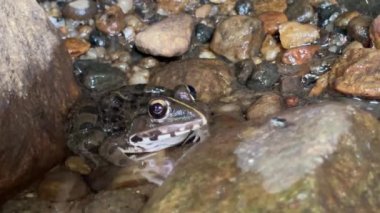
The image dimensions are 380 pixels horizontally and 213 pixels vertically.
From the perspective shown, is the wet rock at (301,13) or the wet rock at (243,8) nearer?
the wet rock at (301,13)

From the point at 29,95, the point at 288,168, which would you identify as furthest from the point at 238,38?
the point at 288,168

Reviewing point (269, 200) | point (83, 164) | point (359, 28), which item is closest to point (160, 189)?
point (269, 200)

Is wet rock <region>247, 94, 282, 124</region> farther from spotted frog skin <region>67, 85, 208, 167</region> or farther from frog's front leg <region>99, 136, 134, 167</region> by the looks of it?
frog's front leg <region>99, 136, 134, 167</region>

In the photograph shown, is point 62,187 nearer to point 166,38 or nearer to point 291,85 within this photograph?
point 166,38

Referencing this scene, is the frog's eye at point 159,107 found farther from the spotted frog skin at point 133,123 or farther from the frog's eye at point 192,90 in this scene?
the frog's eye at point 192,90

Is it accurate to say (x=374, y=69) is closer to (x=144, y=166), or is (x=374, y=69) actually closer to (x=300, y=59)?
(x=300, y=59)

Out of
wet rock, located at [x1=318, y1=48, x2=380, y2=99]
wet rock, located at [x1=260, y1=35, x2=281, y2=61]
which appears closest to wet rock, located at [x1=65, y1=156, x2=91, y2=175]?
wet rock, located at [x1=260, y1=35, x2=281, y2=61]

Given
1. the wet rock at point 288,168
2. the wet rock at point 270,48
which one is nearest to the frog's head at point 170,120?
the wet rock at point 288,168
